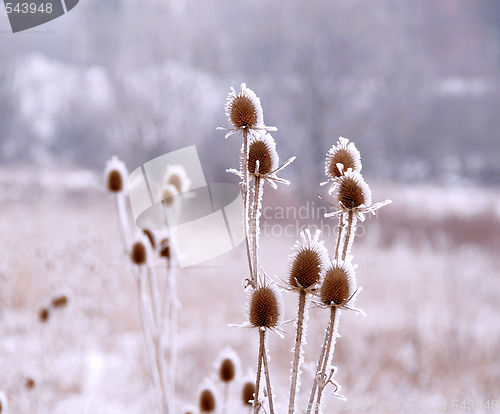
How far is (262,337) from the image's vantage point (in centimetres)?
36

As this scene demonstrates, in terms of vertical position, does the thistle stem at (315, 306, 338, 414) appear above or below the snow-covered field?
above

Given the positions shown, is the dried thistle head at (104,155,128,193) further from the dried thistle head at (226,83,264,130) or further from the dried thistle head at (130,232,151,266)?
the dried thistle head at (226,83,264,130)

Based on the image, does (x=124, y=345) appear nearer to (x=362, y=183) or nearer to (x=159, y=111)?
(x=362, y=183)

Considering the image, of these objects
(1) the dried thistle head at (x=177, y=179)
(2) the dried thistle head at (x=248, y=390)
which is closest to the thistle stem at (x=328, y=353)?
(2) the dried thistle head at (x=248, y=390)

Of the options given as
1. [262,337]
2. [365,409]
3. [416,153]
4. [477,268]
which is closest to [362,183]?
[262,337]

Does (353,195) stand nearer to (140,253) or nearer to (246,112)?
(246,112)

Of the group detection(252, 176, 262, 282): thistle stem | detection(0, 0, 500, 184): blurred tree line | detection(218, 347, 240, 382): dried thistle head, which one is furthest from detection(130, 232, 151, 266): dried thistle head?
detection(0, 0, 500, 184): blurred tree line

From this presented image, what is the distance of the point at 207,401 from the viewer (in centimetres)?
65

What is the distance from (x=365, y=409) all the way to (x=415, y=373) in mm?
330

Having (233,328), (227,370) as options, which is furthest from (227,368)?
(233,328)

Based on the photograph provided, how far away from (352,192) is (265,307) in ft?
0.33

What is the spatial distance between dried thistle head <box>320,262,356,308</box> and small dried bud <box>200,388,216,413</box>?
13.9 inches

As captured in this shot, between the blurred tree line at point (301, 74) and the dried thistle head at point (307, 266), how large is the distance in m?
4.42

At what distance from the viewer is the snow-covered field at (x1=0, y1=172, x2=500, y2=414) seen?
174cm
